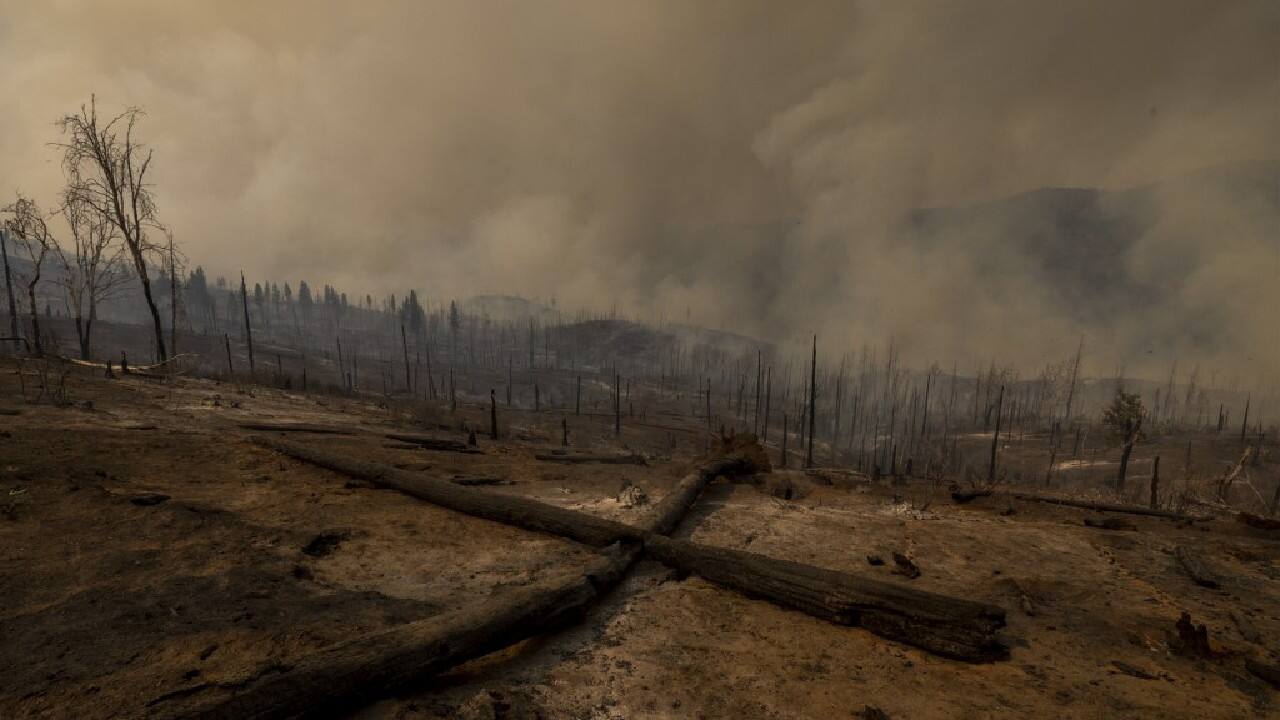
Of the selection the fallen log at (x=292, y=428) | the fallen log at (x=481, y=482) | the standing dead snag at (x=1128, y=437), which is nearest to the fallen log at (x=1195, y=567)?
the fallen log at (x=481, y=482)

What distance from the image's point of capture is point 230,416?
48.0 feet

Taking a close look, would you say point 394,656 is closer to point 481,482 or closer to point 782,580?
point 782,580

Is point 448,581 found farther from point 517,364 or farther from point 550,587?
point 517,364

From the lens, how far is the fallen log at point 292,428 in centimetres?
1315

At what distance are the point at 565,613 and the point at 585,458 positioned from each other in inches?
422

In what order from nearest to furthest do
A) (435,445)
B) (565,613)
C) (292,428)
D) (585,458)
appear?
(565,613) < (292,428) < (435,445) < (585,458)

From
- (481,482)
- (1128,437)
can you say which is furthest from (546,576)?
(1128,437)

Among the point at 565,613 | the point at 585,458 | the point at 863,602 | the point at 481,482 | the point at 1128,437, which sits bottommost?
the point at 1128,437

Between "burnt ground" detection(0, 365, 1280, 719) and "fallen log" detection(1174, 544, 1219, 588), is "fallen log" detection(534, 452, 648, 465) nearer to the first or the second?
"burnt ground" detection(0, 365, 1280, 719)

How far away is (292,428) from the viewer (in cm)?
1378

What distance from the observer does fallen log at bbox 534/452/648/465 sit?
14891mm

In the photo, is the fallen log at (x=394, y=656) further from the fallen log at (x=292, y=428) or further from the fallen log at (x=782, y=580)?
the fallen log at (x=292, y=428)

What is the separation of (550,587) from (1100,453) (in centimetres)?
8557

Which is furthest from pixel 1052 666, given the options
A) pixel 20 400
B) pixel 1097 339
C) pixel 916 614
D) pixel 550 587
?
pixel 1097 339
